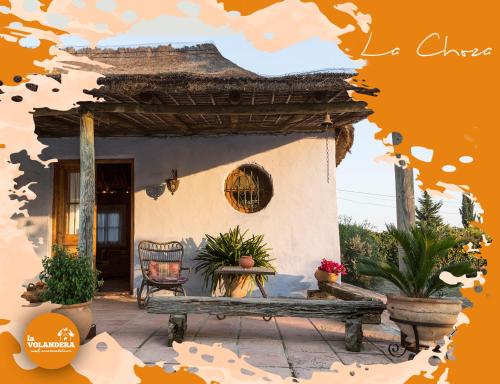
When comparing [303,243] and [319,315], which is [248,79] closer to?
[319,315]

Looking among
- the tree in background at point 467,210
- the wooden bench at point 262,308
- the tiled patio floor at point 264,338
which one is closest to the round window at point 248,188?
the tiled patio floor at point 264,338

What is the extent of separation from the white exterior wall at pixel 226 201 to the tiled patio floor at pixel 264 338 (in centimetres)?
159

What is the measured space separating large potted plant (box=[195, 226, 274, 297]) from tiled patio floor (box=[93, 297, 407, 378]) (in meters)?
1.02

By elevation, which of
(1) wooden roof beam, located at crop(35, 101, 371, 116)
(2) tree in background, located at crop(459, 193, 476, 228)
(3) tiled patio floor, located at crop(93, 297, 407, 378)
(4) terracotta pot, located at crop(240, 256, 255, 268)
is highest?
(1) wooden roof beam, located at crop(35, 101, 371, 116)

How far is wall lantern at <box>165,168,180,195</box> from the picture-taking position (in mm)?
7422

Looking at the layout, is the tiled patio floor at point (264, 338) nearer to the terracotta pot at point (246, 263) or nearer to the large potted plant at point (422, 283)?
the large potted plant at point (422, 283)

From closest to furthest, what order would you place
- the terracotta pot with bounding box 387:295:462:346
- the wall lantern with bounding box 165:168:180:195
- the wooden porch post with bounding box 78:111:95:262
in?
the terracotta pot with bounding box 387:295:462:346, the wooden porch post with bounding box 78:111:95:262, the wall lantern with bounding box 165:168:180:195

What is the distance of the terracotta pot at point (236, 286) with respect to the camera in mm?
6074

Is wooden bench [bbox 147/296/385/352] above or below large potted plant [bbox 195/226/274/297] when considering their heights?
below

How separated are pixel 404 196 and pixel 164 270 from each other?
367 cm

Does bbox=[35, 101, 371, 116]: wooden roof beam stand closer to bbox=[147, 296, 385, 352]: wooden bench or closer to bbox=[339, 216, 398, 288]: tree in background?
bbox=[147, 296, 385, 352]: wooden bench

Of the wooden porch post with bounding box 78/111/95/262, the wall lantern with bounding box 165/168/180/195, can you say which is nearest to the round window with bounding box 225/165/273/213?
the wall lantern with bounding box 165/168/180/195

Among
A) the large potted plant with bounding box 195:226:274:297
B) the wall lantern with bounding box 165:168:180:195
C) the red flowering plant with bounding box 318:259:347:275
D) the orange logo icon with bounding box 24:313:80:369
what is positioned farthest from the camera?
the wall lantern with bounding box 165:168:180:195

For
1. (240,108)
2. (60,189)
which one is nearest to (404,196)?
(240,108)
